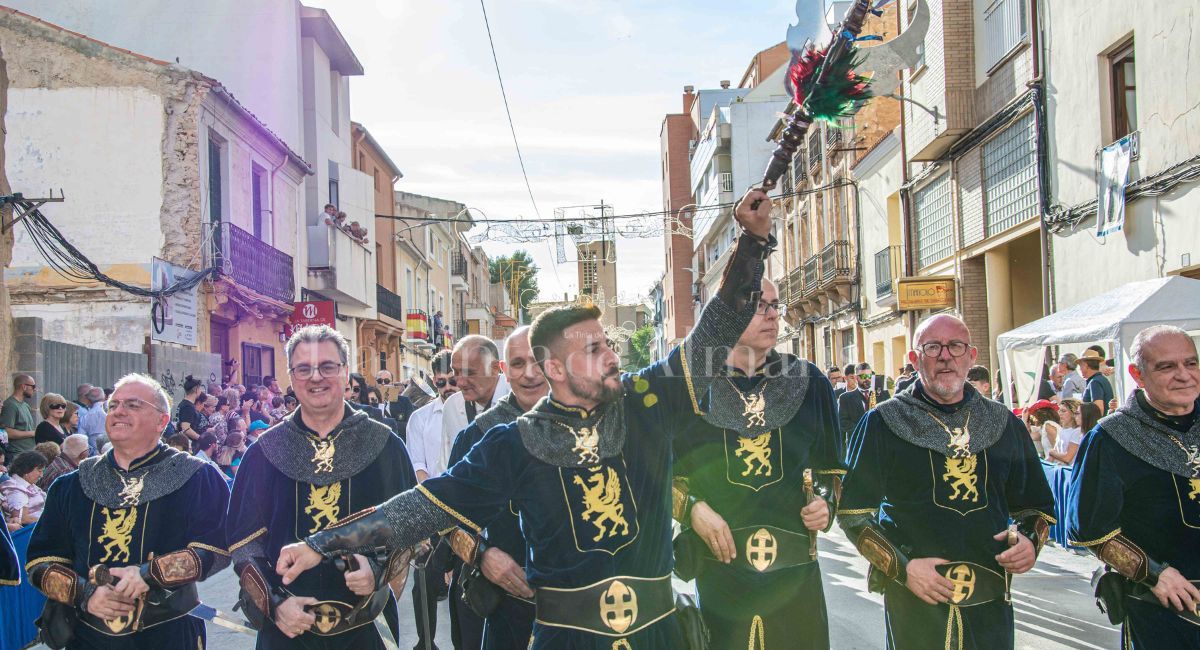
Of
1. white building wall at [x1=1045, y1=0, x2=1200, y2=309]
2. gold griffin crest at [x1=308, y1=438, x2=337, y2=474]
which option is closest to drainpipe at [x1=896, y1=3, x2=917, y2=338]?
white building wall at [x1=1045, y1=0, x2=1200, y2=309]

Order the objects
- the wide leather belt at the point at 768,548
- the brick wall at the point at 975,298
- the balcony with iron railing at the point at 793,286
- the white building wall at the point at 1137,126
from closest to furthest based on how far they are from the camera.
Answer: the wide leather belt at the point at 768,548 → the white building wall at the point at 1137,126 → the brick wall at the point at 975,298 → the balcony with iron railing at the point at 793,286

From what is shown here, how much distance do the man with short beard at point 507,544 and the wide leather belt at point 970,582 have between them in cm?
184

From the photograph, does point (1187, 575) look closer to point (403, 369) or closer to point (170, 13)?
point (170, 13)

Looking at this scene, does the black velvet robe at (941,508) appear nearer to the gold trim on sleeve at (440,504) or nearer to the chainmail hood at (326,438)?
the gold trim on sleeve at (440,504)

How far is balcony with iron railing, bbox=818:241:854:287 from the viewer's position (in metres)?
28.0

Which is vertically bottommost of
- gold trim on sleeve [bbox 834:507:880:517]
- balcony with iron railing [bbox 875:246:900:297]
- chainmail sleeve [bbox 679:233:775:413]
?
gold trim on sleeve [bbox 834:507:880:517]

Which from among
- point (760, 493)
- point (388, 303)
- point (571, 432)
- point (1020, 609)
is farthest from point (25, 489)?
point (388, 303)

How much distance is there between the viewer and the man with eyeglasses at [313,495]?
4.23 m

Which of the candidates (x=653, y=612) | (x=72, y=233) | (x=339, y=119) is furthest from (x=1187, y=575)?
(x=339, y=119)

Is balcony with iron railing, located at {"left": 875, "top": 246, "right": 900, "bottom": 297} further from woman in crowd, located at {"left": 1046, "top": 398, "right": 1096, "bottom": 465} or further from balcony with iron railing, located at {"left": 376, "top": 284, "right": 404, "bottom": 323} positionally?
balcony with iron railing, located at {"left": 376, "top": 284, "right": 404, "bottom": 323}

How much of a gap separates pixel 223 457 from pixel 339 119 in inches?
830

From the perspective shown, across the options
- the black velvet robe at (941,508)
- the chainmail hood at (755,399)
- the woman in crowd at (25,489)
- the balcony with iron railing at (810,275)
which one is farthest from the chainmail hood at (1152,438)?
the balcony with iron railing at (810,275)

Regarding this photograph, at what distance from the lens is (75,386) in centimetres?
1463

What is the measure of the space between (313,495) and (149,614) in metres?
0.94
